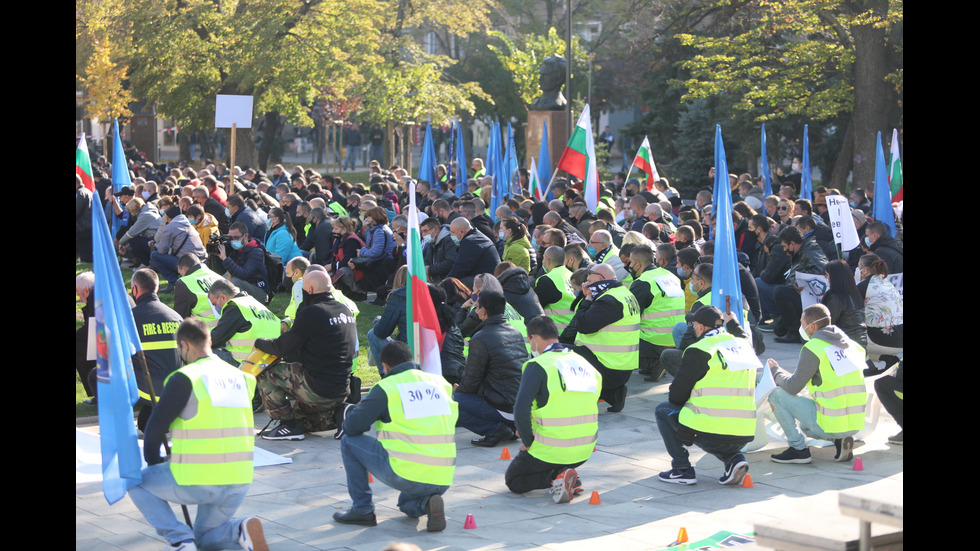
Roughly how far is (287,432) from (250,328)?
40.7 inches

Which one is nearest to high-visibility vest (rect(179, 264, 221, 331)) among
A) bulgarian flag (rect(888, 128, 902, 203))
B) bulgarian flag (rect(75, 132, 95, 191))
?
bulgarian flag (rect(75, 132, 95, 191))

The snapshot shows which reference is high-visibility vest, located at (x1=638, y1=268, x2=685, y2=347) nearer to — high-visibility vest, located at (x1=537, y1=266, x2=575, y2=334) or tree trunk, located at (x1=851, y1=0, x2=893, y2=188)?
high-visibility vest, located at (x1=537, y1=266, x2=575, y2=334)

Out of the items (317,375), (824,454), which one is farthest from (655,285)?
(317,375)

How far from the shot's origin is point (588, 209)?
16891 millimetres

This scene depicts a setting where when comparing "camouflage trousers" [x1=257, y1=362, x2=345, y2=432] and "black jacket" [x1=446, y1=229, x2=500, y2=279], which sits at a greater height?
"black jacket" [x1=446, y1=229, x2=500, y2=279]

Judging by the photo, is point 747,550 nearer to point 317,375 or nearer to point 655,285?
point 317,375

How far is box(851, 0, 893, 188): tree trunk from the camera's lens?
2741 centimetres

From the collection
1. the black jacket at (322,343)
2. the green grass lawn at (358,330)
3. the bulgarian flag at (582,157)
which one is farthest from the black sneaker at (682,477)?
the bulgarian flag at (582,157)

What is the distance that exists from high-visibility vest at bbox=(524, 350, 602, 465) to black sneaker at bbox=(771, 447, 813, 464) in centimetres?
202

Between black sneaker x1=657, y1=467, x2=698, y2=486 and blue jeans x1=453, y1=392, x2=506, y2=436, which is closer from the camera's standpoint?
black sneaker x1=657, y1=467, x2=698, y2=486

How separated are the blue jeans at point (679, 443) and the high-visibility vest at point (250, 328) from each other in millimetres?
3810

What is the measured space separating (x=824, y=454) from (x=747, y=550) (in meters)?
2.80

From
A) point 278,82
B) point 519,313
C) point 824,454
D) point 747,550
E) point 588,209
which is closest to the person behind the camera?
point 747,550

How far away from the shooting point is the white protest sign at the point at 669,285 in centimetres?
1199
